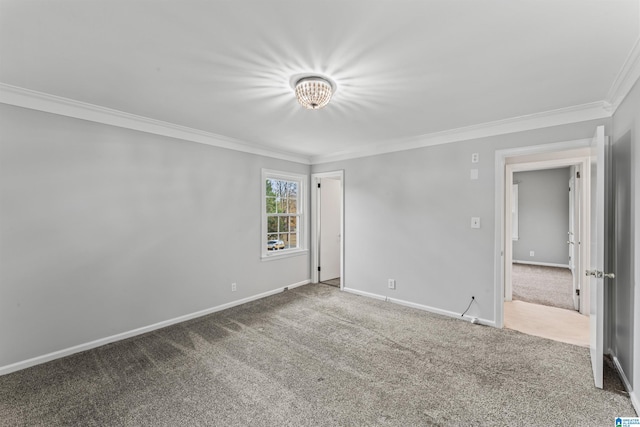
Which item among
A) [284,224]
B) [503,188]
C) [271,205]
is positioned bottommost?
[284,224]

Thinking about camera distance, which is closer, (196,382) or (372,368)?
(196,382)

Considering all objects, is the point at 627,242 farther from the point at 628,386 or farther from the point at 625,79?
the point at 625,79

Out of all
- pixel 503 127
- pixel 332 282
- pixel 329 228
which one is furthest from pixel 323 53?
pixel 332 282

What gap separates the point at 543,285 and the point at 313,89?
18.7 feet

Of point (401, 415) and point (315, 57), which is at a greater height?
point (315, 57)

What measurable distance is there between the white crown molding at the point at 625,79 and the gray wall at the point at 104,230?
157 inches

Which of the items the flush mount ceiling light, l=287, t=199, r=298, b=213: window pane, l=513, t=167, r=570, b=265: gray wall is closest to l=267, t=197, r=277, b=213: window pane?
l=287, t=199, r=298, b=213: window pane

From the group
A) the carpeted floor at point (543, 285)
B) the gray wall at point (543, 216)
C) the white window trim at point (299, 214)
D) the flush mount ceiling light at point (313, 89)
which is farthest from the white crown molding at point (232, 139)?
the gray wall at point (543, 216)

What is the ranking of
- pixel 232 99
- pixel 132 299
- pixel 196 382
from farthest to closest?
pixel 132 299 → pixel 232 99 → pixel 196 382

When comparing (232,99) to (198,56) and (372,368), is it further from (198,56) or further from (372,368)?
(372,368)

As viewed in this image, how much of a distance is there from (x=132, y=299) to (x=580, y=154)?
19.2 ft

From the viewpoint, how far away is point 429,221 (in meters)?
3.83

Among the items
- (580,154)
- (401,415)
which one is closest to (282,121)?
(401,415)

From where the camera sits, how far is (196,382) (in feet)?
7.38
